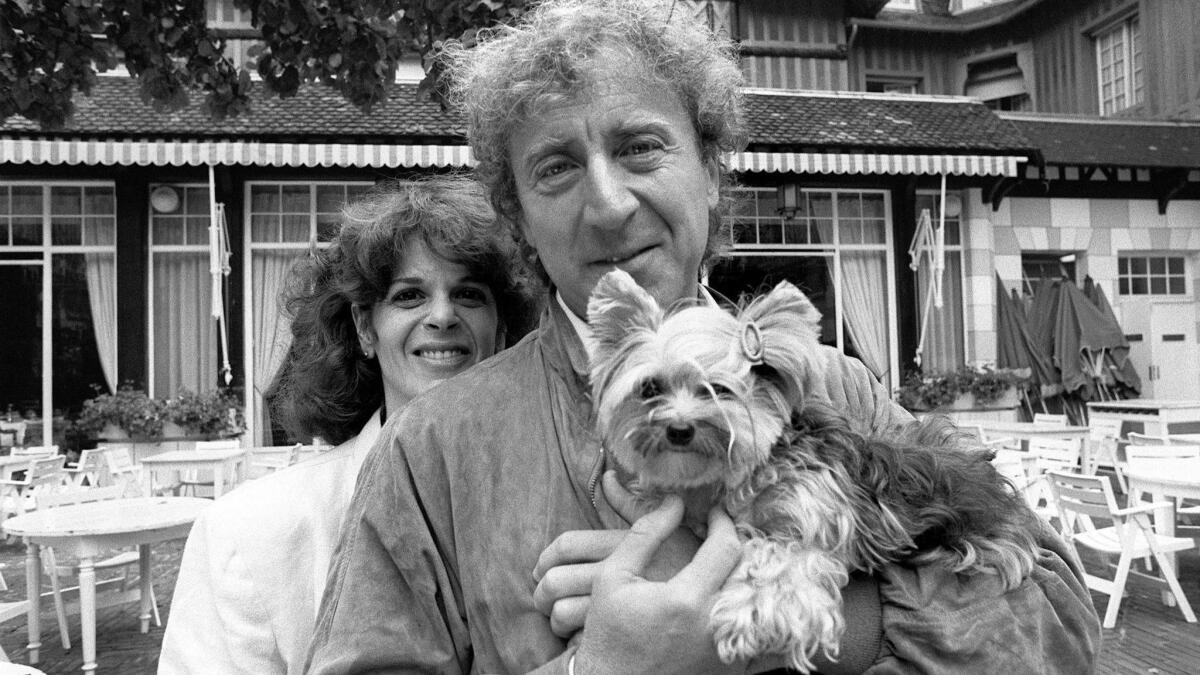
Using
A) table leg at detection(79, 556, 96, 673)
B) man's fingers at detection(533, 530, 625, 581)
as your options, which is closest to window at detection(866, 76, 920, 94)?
table leg at detection(79, 556, 96, 673)

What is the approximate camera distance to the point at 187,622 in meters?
2.32

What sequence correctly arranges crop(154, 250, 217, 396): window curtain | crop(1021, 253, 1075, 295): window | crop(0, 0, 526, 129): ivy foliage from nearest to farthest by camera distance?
crop(0, 0, 526, 129): ivy foliage
crop(154, 250, 217, 396): window curtain
crop(1021, 253, 1075, 295): window

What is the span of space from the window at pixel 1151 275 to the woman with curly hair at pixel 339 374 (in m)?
16.5

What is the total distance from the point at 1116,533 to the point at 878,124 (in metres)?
8.66

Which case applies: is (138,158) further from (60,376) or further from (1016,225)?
(1016,225)

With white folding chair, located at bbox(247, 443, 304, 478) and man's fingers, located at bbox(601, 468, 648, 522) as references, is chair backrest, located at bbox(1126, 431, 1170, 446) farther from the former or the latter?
man's fingers, located at bbox(601, 468, 648, 522)

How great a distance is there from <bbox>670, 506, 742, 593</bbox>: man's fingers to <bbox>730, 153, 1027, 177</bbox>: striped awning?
11.1 metres

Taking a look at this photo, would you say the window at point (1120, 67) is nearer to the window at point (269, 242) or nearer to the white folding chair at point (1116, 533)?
the white folding chair at point (1116, 533)

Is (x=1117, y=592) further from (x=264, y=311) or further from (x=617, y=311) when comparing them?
(x=264, y=311)

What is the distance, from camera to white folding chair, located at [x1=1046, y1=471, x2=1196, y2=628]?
6672mm

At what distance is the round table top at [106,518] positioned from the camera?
630cm

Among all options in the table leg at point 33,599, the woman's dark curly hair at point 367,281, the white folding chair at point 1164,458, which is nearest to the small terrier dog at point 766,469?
the woman's dark curly hair at point 367,281

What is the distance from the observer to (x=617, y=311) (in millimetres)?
1663

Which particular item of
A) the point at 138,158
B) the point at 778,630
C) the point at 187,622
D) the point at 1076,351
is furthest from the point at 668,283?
the point at 1076,351
